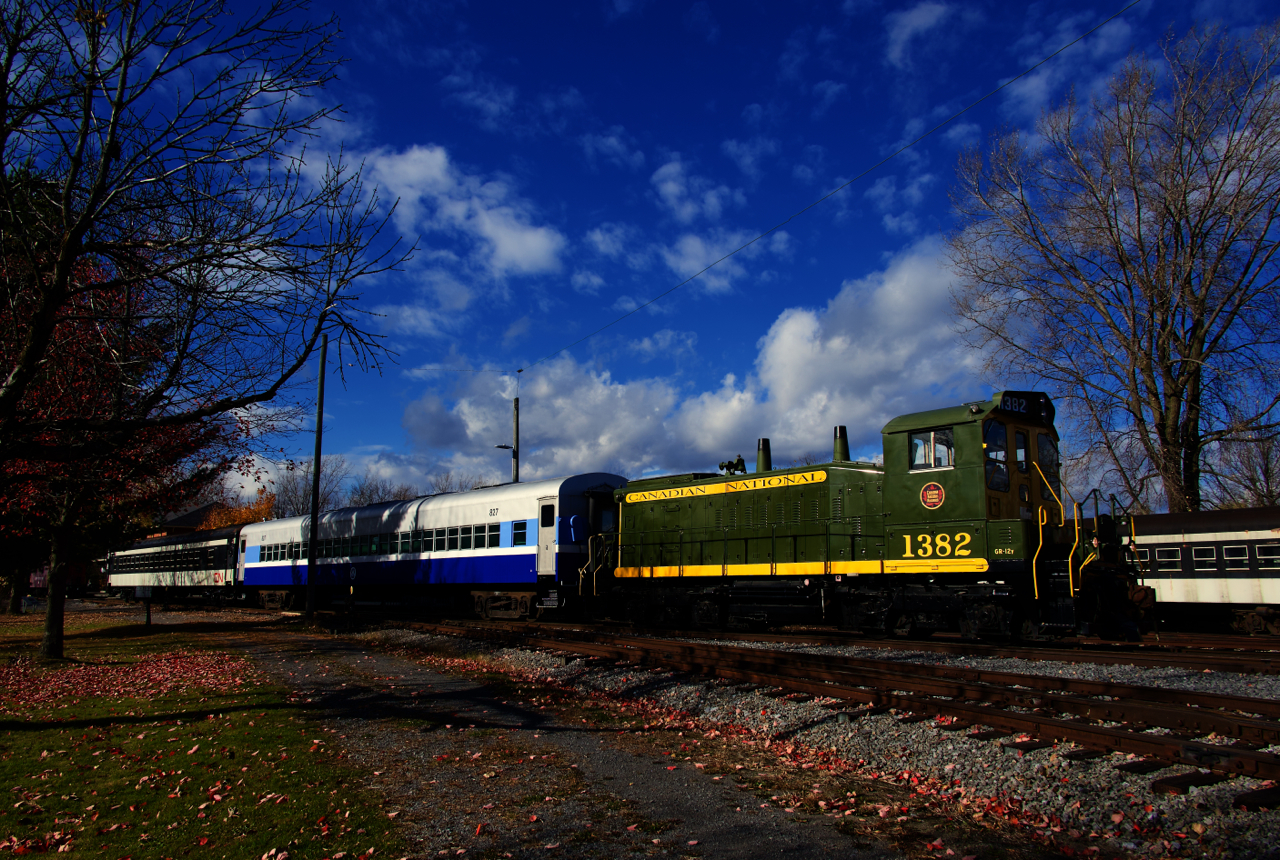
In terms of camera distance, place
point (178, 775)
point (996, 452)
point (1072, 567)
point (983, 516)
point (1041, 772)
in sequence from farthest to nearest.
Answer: point (996, 452) → point (983, 516) → point (1072, 567) → point (178, 775) → point (1041, 772)

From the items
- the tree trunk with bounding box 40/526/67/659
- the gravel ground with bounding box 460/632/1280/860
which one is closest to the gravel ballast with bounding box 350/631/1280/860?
the gravel ground with bounding box 460/632/1280/860

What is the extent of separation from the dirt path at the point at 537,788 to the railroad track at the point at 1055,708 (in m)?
2.42

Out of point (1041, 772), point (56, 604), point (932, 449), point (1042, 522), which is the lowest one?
point (1041, 772)

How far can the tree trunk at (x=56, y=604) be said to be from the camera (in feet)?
48.9

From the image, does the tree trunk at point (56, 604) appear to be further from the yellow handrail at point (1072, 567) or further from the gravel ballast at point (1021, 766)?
the yellow handrail at point (1072, 567)

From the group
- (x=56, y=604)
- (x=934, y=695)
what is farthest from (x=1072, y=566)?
(x=56, y=604)

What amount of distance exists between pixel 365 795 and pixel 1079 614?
36.1 feet

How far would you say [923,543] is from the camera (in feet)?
43.8

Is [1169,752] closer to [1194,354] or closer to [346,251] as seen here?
[346,251]

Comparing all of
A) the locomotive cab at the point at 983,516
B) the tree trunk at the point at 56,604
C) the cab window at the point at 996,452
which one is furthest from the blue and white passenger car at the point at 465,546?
the cab window at the point at 996,452

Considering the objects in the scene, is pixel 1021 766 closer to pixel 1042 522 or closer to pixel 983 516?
pixel 983 516

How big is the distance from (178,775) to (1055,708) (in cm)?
800

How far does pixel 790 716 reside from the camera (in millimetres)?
8211

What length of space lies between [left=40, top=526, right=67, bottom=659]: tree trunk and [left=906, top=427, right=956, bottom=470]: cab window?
16.2m
